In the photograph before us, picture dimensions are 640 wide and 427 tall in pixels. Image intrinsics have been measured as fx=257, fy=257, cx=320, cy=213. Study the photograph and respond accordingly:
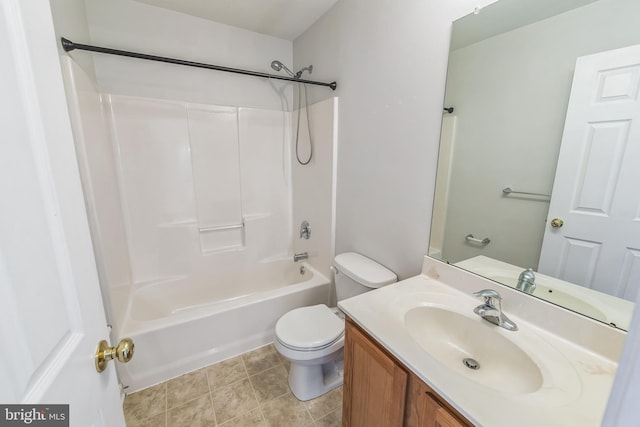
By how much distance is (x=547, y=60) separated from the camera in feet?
2.94

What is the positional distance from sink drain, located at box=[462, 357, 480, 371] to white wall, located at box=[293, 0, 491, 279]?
1.68 ft

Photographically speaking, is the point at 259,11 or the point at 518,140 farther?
the point at 259,11

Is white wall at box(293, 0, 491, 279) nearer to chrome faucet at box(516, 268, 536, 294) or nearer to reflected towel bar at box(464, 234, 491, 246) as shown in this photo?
reflected towel bar at box(464, 234, 491, 246)

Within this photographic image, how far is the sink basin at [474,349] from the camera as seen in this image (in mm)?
810

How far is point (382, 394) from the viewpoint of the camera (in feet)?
2.97

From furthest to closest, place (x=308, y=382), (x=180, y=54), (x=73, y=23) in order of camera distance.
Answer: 1. (x=180, y=54)
2. (x=308, y=382)
3. (x=73, y=23)

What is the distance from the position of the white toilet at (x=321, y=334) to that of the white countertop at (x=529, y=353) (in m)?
0.42

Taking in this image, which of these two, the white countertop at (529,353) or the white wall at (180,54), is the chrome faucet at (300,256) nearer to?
the white countertop at (529,353)

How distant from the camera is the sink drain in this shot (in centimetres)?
93

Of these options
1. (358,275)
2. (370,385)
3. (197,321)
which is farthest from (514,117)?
(197,321)

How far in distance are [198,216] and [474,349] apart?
85.9 inches

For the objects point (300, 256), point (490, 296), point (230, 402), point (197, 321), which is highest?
Result: point (490, 296)

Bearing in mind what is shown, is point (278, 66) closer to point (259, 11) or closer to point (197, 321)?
point (259, 11)

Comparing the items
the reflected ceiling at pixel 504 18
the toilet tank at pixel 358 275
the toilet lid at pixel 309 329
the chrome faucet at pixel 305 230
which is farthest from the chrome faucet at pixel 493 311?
the chrome faucet at pixel 305 230
